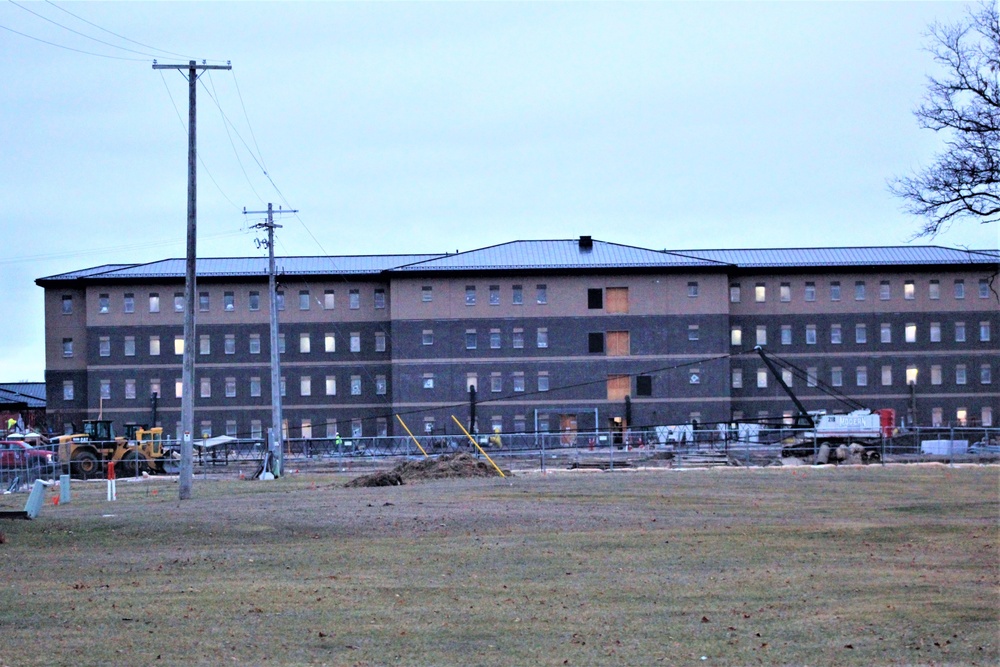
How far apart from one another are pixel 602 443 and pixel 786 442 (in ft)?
55.1

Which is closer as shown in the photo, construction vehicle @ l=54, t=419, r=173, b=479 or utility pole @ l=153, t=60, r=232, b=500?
utility pole @ l=153, t=60, r=232, b=500

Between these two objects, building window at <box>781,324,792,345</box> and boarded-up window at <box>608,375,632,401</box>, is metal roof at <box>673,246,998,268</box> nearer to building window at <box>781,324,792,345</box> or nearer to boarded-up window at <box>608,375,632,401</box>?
building window at <box>781,324,792,345</box>

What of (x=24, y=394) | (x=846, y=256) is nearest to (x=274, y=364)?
(x=846, y=256)

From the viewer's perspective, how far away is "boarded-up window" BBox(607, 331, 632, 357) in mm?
97375

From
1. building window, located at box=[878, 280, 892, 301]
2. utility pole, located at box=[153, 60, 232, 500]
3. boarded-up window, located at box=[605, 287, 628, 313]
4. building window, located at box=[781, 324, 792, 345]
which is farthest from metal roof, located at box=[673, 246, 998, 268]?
utility pole, located at box=[153, 60, 232, 500]

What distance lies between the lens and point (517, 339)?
9806 cm

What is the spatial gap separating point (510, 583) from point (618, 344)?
79.5 meters

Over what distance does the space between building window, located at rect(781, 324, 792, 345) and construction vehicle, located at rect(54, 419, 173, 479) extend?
51.1 meters

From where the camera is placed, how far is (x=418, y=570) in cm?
2027

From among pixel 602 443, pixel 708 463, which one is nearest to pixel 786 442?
pixel 708 463

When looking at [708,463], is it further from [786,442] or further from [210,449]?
[210,449]

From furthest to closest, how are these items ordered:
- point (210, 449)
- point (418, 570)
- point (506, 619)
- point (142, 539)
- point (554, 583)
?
point (210, 449) → point (142, 539) → point (418, 570) → point (554, 583) → point (506, 619)

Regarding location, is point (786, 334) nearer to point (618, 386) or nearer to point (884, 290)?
point (884, 290)

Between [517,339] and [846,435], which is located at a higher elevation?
[517,339]
